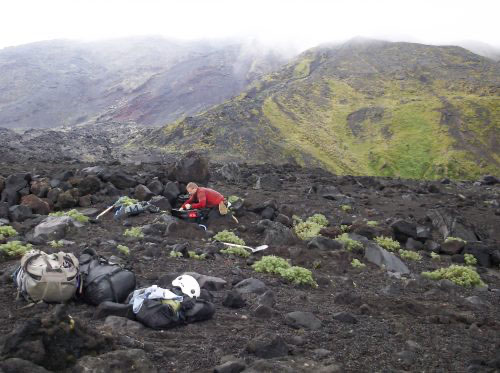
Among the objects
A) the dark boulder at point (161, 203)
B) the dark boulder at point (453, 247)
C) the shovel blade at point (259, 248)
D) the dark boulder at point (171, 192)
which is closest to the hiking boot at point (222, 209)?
the dark boulder at point (161, 203)

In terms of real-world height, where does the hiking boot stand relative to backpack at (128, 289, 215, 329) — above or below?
below

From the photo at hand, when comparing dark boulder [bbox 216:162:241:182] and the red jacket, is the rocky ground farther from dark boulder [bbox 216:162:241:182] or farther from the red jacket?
dark boulder [bbox 216:162:241:182]

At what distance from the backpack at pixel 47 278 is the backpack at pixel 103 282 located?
22cm

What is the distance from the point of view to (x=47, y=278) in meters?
6.69

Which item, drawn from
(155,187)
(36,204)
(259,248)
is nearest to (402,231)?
(259,248)

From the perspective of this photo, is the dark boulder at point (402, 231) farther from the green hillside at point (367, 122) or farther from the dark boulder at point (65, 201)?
the green hillside at point (367, 122)

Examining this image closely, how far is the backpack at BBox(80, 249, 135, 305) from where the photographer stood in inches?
281

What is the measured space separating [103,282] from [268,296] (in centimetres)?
276

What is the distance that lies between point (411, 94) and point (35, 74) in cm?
10223

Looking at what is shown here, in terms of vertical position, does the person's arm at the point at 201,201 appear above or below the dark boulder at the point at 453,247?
above

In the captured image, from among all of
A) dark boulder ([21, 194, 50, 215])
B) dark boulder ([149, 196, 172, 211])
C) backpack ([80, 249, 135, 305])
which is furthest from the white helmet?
dark boulder ([21, 194, 50, 215])

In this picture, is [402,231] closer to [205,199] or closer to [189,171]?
[205,199]

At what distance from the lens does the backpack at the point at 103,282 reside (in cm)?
713

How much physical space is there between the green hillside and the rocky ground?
892 inches
